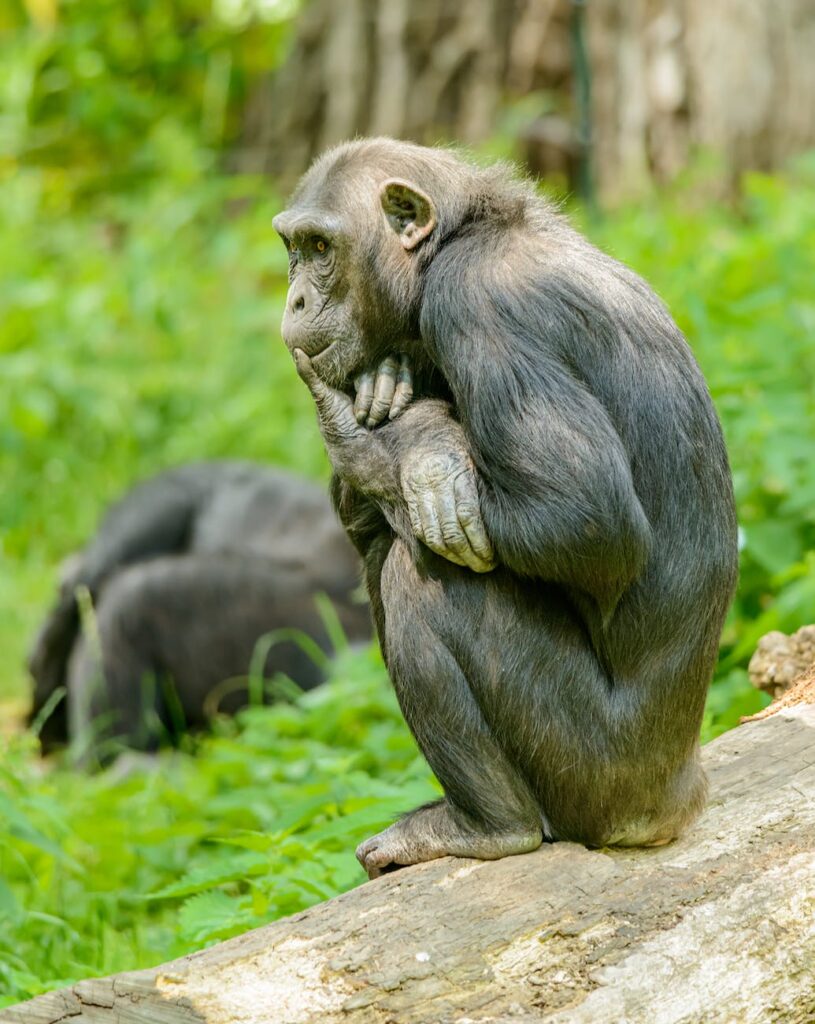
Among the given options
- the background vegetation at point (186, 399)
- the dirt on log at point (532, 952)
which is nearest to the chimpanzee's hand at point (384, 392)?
the background vegetation at point (186, 399)

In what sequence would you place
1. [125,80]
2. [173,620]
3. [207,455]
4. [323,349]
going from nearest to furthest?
[323,349] → [173,620] → [207,455] → [125,80]

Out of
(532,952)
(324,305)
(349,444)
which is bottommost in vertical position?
(532,952)

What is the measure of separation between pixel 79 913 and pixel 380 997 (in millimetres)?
2386

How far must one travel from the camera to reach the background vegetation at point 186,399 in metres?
4.57

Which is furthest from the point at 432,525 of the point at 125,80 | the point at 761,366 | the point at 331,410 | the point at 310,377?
the point at 125,80

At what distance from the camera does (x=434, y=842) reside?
3439 millimetres

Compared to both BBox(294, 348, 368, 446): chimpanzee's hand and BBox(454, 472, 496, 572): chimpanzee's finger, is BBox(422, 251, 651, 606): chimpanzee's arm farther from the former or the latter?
BBox(294, 348, 368, 446): chimpanzee's hand

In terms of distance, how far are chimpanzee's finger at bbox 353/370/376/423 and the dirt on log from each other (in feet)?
3.82

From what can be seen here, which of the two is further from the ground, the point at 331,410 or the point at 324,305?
the point at 324,305

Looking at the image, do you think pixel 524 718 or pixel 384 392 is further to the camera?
pixel 384 392

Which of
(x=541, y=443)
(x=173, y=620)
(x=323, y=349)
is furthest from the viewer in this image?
(x=173, y=620)

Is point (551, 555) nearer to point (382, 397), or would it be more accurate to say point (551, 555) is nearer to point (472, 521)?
point (472, 521)

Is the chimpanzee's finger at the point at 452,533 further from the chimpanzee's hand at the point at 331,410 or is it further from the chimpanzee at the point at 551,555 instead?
the chimpanzee's hand at the point at 331,410

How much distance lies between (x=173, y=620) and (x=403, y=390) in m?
4.53
